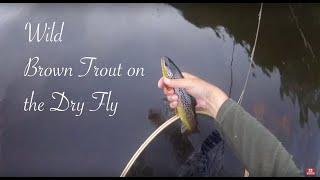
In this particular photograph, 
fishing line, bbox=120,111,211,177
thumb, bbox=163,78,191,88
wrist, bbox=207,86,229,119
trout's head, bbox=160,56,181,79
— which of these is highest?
trout's head, bbox=160,56,181,79

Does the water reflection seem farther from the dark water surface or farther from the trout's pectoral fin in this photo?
the trout's pectoral fin

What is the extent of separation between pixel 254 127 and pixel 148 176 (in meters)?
0.79

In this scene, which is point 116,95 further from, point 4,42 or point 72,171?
point 4,42

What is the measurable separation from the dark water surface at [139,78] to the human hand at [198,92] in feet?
0.17

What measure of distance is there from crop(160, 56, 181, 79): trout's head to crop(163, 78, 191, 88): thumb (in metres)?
0.03

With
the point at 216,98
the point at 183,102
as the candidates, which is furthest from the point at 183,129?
the point at 216,98

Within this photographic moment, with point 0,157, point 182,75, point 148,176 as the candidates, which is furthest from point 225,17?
point 0,157

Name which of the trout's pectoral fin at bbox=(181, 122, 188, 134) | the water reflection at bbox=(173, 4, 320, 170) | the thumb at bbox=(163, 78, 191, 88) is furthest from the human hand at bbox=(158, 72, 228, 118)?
the water reflection at bbox=(173, 4, 320, 170)

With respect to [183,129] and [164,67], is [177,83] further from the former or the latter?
[183,129]

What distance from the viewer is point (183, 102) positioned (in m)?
3.71

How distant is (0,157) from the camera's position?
12.1ft

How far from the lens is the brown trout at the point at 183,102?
3.69 m

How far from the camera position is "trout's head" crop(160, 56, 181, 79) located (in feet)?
12.1

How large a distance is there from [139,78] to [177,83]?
26 cm
